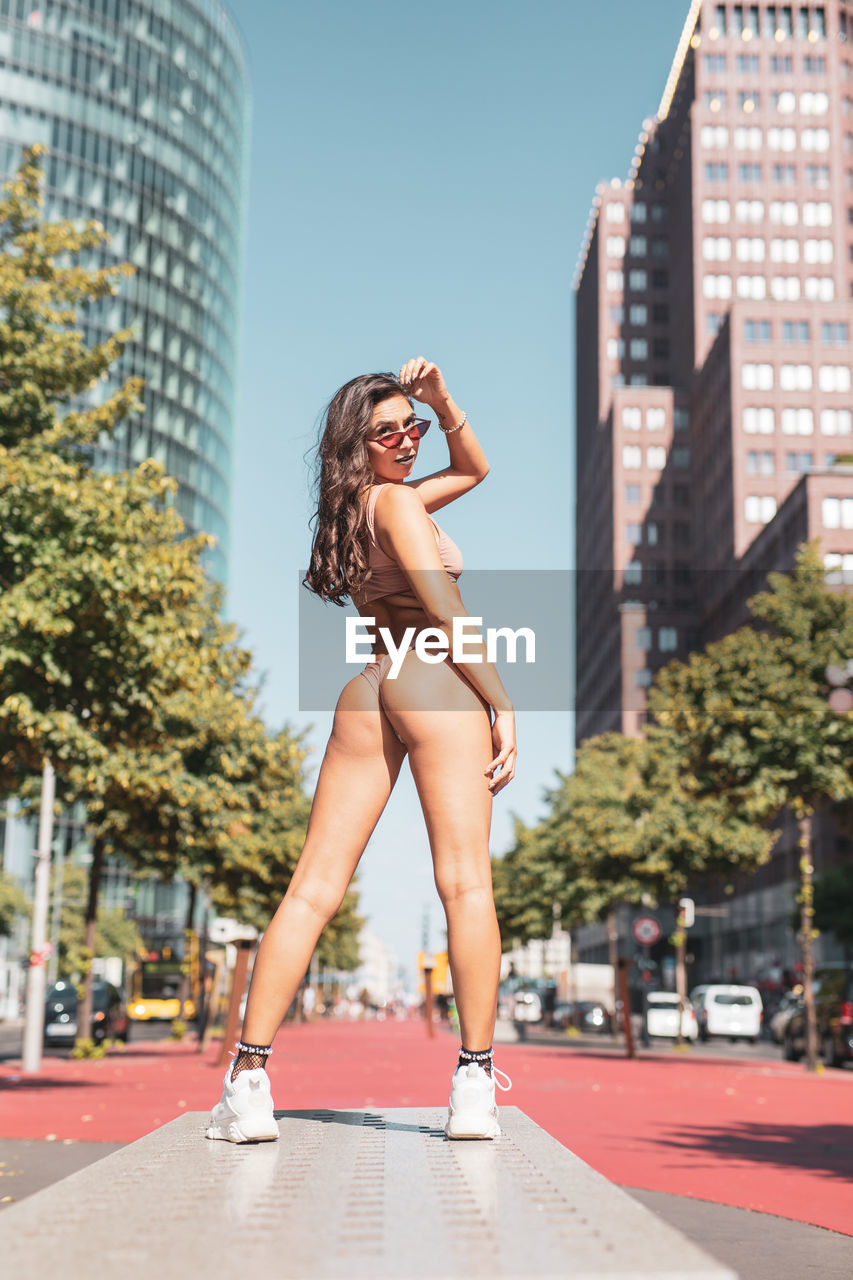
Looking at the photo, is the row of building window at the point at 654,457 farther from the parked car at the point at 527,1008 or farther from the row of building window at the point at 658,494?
the parked car at the point at 527,1008

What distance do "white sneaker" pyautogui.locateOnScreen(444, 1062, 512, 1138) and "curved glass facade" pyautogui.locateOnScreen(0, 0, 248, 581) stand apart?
294ft

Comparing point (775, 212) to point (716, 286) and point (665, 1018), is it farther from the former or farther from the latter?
point (665, 1018)

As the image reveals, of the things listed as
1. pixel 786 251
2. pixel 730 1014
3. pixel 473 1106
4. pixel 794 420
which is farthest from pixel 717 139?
pixel 473 1106

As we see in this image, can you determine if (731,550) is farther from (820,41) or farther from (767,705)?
(767,705)

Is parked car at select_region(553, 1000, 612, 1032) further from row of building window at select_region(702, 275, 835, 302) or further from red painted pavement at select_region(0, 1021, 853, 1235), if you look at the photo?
row of building window at select_region(702, 275, 835, 302)

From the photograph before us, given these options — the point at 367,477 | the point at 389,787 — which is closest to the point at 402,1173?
the point at 389,787

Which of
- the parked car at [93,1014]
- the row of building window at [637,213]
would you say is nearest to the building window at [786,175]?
the row of building window at [637,213]

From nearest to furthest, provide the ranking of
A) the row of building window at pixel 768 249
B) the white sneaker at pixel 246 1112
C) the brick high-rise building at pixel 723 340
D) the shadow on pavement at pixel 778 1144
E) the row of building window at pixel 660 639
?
1. the white sneaker at pixel 246 1112
2. the shadow on pavement at pixel 778 1144
3. the brick high-rise building at pixel 723 340
4. the row of building window at pixel 768 249
5. the row of building window at pixel 660 639

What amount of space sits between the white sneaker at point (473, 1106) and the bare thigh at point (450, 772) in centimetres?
45

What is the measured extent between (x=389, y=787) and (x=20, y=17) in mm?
104093

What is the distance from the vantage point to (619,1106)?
15.0 metres

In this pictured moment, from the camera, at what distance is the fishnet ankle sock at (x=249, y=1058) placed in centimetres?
362

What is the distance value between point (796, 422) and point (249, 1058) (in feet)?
311

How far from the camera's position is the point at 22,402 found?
599 inches
